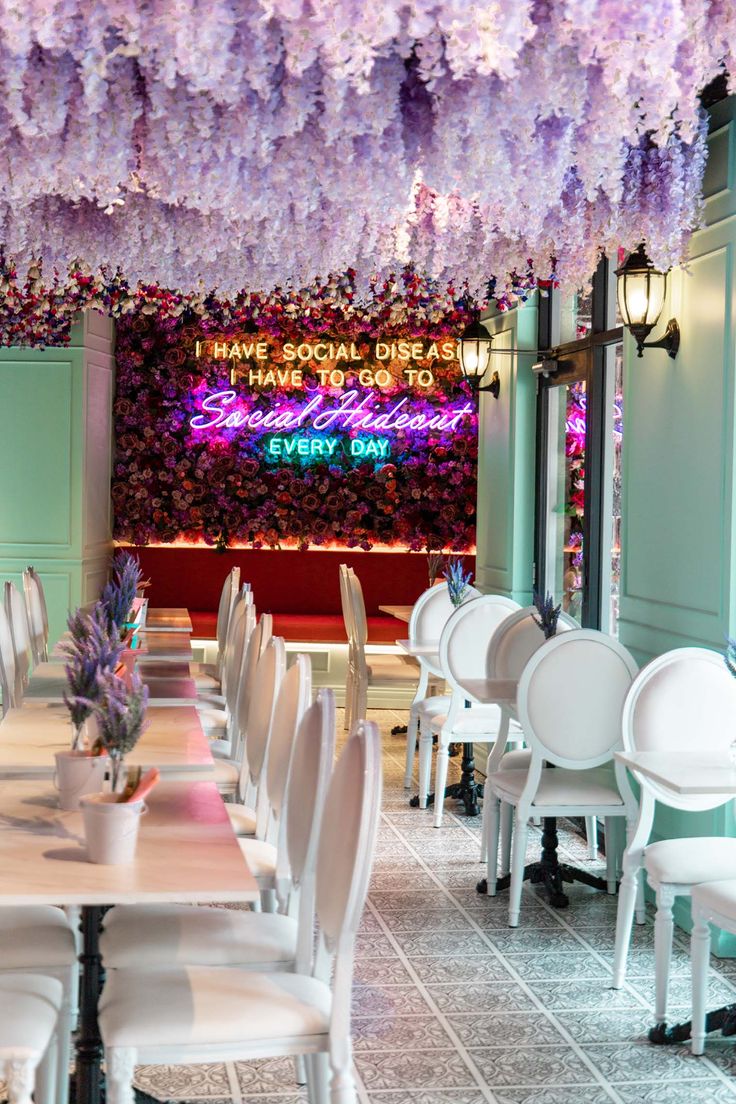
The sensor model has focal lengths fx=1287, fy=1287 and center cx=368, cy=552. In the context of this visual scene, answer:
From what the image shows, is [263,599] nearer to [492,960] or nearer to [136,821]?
[492,960]

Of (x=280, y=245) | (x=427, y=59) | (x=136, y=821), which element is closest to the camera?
(x=136, y=821)

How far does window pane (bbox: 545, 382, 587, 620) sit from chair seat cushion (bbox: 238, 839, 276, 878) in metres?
3.15

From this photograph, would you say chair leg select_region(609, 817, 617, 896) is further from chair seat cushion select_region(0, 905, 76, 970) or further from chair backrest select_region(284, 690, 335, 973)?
chair seat cushion select_region(0, 905, 76, 970)

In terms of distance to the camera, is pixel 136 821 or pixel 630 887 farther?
pixel 630 887

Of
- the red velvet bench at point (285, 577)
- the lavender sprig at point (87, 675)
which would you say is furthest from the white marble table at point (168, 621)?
the lavender sprig at point (87, 675)

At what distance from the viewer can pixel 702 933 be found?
3.38 metres

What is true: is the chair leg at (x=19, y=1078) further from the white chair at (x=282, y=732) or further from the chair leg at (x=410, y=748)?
the chair leg at (x=410, y=748)

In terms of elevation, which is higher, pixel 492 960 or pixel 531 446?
pixel 531 446

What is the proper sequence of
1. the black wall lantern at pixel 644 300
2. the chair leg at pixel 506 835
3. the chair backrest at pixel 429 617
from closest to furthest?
the black wall lantern at pixel 644 300 → the chair leg at pixel 506 835 → the chair backrest at pixel 429 617

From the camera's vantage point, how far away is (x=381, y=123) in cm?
326

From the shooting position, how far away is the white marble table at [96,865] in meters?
2.20

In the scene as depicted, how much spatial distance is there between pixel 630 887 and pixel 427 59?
2.43 m

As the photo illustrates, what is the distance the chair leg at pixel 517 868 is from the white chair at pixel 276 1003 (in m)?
2.01

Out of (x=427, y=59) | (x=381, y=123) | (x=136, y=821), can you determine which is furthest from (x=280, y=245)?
(x=136, y=821)
